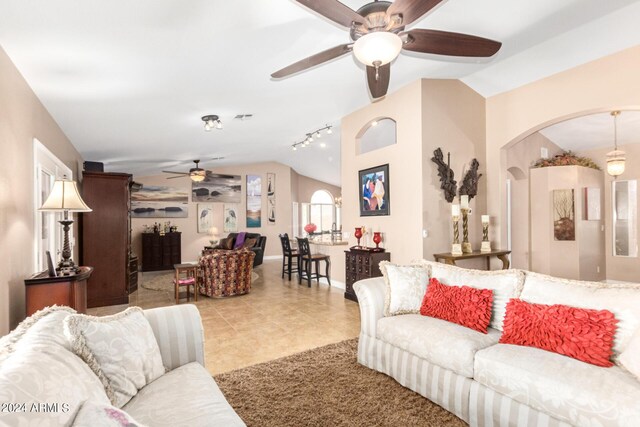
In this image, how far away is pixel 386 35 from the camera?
196 centimetres

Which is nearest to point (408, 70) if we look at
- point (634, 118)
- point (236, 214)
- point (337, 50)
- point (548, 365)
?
point (337, 50)

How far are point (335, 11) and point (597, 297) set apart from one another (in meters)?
2.34

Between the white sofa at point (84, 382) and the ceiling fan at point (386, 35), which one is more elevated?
the ceiling fan at point (386, 35)

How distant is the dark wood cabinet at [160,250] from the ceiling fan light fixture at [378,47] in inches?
334

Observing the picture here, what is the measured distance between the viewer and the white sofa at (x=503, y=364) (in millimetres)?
1636

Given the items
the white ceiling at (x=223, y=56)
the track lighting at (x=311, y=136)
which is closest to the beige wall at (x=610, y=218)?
the white ceiling at (x=223, y=56)

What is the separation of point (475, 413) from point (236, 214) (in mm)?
9619

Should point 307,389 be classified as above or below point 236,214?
below

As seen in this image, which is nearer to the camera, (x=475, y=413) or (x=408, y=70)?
(x=475, y=413)

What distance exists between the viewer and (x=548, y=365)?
1.83 meters

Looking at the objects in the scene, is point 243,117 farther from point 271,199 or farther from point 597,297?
point 271,199

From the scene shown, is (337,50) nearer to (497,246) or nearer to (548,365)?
(548,365)

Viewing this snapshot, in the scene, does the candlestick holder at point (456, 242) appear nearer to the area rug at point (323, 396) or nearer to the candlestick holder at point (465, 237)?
the candlestick holder at point (465, 237)

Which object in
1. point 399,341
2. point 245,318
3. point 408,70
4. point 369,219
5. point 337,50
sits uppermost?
point 408,70
